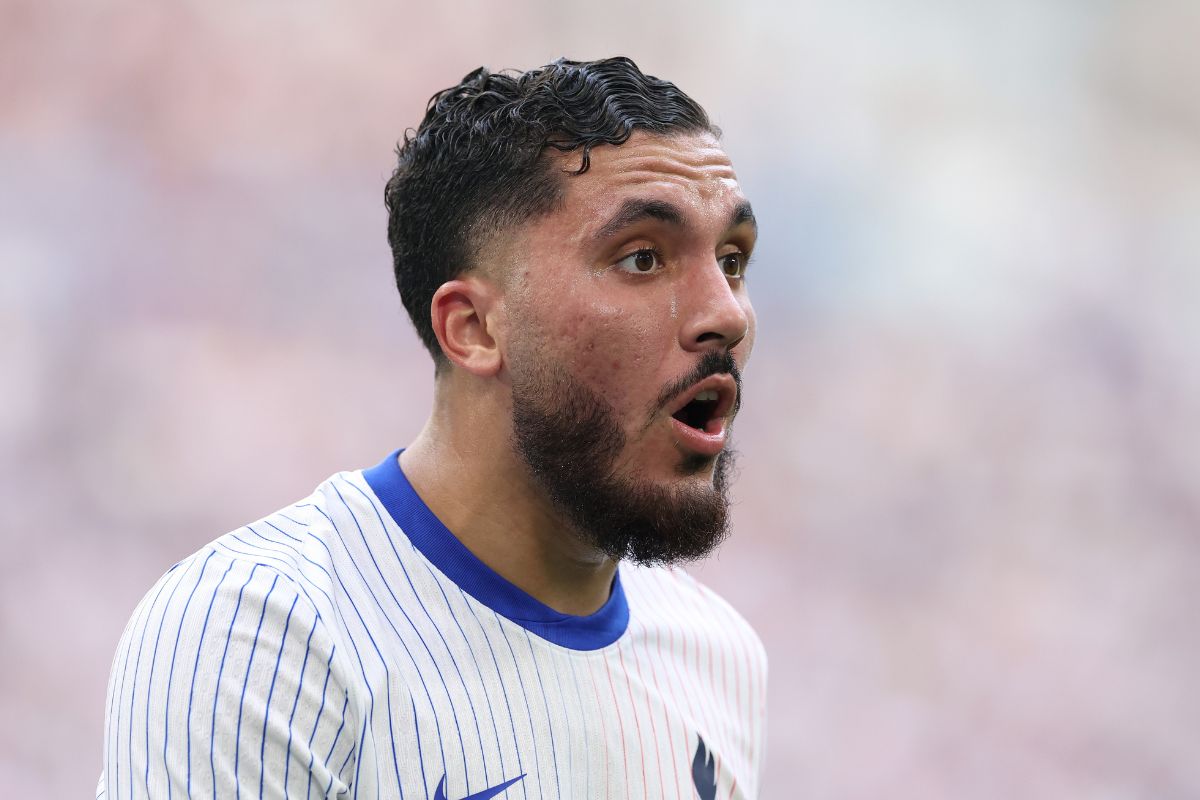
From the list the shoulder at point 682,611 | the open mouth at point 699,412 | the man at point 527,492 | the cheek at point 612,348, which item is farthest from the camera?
the shoulder at point 682,611

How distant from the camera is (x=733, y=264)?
1968 mm

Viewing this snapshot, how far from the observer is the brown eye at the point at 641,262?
1.81 m

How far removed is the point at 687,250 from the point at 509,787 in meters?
0.79

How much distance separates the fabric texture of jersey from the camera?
4.92ft

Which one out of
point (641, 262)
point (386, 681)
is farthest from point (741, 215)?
point (386, 681)

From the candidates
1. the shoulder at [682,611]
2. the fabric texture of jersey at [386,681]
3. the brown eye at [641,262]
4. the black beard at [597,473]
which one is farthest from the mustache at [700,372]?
the shoulder at [682,611]

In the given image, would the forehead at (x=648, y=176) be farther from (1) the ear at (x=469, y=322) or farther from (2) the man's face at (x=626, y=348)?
(1) the ear at (x=469, y=322)

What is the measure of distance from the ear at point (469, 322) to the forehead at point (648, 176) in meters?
0.19

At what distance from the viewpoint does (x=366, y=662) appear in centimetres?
163

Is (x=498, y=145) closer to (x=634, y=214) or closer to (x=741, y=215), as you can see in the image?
(x=634, y=214)

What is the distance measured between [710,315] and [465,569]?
51cm

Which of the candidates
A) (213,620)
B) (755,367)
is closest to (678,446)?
(213,620)

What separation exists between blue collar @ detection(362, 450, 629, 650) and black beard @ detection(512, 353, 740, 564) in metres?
0.13

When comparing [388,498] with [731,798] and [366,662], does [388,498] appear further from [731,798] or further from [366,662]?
[731,798]
